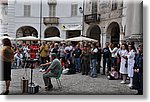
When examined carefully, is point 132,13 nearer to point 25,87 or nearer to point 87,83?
point 87,83

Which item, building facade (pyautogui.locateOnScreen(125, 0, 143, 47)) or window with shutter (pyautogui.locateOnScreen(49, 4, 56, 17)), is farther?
window with shutter (pyautogui.locateOnScreen(49, 4, 56, 17))

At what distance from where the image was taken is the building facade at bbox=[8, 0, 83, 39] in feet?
16.1

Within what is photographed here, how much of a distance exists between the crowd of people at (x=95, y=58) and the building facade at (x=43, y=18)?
22 cm

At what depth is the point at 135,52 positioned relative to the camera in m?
5.24

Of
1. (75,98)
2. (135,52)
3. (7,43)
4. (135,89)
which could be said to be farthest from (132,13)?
(7,43)

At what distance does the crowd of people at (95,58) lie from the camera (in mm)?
5031

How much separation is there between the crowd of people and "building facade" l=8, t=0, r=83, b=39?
0.73ft

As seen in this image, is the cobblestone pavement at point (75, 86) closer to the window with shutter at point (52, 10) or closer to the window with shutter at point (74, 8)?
the window with shutter at point (52, 10)

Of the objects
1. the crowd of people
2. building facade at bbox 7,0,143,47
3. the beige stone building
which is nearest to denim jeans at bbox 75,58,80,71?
the crowd of people

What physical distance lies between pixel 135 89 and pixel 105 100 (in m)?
0.46

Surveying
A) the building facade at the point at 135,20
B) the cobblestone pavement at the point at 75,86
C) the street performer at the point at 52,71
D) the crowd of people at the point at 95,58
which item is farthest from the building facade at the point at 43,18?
the building facade at the point at 135,20

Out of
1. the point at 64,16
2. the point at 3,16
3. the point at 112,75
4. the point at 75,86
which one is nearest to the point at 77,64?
the point at 112,75

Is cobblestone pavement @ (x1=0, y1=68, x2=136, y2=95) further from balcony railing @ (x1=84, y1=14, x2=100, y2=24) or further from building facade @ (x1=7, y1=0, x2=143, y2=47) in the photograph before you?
balcony railing @ (x1=84, y1=14, x2=100, y2=24)

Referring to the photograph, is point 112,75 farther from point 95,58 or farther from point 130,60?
point 95,58
